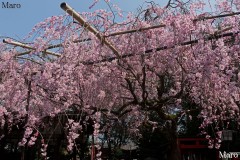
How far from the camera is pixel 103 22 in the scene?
14.9 feet

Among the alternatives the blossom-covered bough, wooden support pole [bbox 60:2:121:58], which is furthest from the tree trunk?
wooden support pole [bbox 60:2:121:58]

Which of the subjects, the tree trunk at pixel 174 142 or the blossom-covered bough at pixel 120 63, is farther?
the tree trunk at pixel 174 142

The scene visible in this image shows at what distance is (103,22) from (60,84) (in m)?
1.14

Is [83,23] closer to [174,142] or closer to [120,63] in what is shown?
[120,63]

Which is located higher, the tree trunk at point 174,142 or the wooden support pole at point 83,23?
the wooden support pole at point 83,23

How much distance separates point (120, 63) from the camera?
4.74 m

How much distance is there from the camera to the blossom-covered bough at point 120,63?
4.05 m

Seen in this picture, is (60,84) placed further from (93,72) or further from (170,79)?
(170,79)

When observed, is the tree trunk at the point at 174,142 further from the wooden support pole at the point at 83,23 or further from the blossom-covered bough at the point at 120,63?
the wooden support pole at the point at 83,23

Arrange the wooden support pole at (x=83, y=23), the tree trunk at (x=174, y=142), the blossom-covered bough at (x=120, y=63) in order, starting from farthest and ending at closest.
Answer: the tree trunk at (x=174, y=142), the blossom-covered bough at (x=120, y=63), the wooden support pole at (x=83, y=23)

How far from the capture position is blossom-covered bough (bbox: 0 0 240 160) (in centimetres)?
405

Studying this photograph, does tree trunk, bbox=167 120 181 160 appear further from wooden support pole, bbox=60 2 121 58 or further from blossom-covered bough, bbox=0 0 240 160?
wooden support pole, bbox=60 2 121 58

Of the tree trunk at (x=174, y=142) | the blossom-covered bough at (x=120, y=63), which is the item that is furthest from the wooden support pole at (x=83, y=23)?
the tree trunk at (x=174, y=142)

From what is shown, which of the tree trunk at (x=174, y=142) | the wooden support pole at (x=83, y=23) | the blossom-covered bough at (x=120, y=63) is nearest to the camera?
the wooden support pole at (x=83, y=23)
